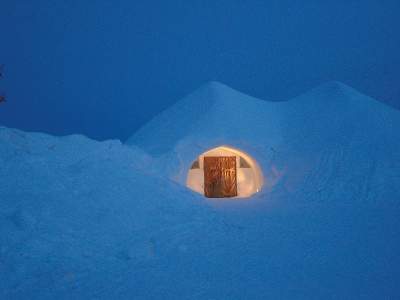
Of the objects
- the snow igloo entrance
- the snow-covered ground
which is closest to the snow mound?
the snow-covered ground

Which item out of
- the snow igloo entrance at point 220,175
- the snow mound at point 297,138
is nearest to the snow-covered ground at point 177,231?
the snow mound at point 297,138

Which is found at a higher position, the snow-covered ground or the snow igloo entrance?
the snow igloo entrance

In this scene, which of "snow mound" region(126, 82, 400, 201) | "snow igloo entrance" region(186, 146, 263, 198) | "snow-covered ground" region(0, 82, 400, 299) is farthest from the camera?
"snow igloo entrance" region(186, 146, 263, 198)

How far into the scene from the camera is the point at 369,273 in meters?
4.34

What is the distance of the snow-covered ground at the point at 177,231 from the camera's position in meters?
3.98

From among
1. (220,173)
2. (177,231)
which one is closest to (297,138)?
(220,173)

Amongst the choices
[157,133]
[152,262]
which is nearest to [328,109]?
[157,133]

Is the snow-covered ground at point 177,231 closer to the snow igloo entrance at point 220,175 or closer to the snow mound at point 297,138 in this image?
the snow mound at point 297,138

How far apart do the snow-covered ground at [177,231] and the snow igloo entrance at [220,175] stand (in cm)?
457

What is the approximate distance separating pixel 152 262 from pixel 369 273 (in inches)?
106

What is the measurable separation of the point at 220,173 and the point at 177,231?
10.1m

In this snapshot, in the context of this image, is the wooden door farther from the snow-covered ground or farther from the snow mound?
the snow-covered ground

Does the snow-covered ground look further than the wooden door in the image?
No

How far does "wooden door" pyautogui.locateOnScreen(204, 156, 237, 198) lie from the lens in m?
15.5
